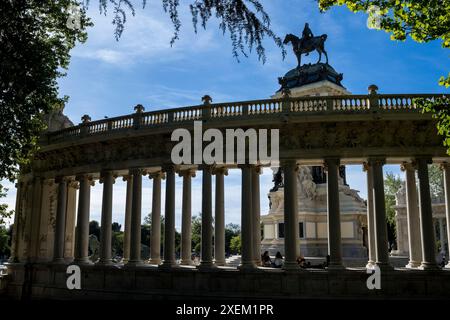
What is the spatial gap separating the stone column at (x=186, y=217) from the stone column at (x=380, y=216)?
1407 centimetres

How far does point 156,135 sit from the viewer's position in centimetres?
3491

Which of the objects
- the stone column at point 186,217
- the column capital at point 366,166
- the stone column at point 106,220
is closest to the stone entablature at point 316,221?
the column capital at point 366,166

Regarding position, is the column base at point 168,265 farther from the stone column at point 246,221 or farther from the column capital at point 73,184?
the column capital at point 73,184

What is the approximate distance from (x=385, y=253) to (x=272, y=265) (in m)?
9.29

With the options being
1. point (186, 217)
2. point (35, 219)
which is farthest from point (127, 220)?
point (35, 219)

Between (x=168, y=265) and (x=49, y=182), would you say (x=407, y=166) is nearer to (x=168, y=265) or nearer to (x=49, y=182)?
(x=168, y=265)

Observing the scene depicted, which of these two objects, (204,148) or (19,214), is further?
(19,214)

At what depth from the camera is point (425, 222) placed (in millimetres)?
29516

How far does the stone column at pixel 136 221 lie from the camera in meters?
34.7

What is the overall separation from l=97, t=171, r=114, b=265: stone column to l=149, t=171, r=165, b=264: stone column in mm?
3497

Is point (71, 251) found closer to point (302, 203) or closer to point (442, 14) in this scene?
point (302, 203)

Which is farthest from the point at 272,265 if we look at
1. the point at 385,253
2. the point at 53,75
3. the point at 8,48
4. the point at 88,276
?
the point at 8,48

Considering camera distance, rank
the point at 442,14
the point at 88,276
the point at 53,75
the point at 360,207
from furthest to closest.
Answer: the point at 360,207, the point at 88,276, the point at 53,75, the point at 442,14

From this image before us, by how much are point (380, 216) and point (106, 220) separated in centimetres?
2085
